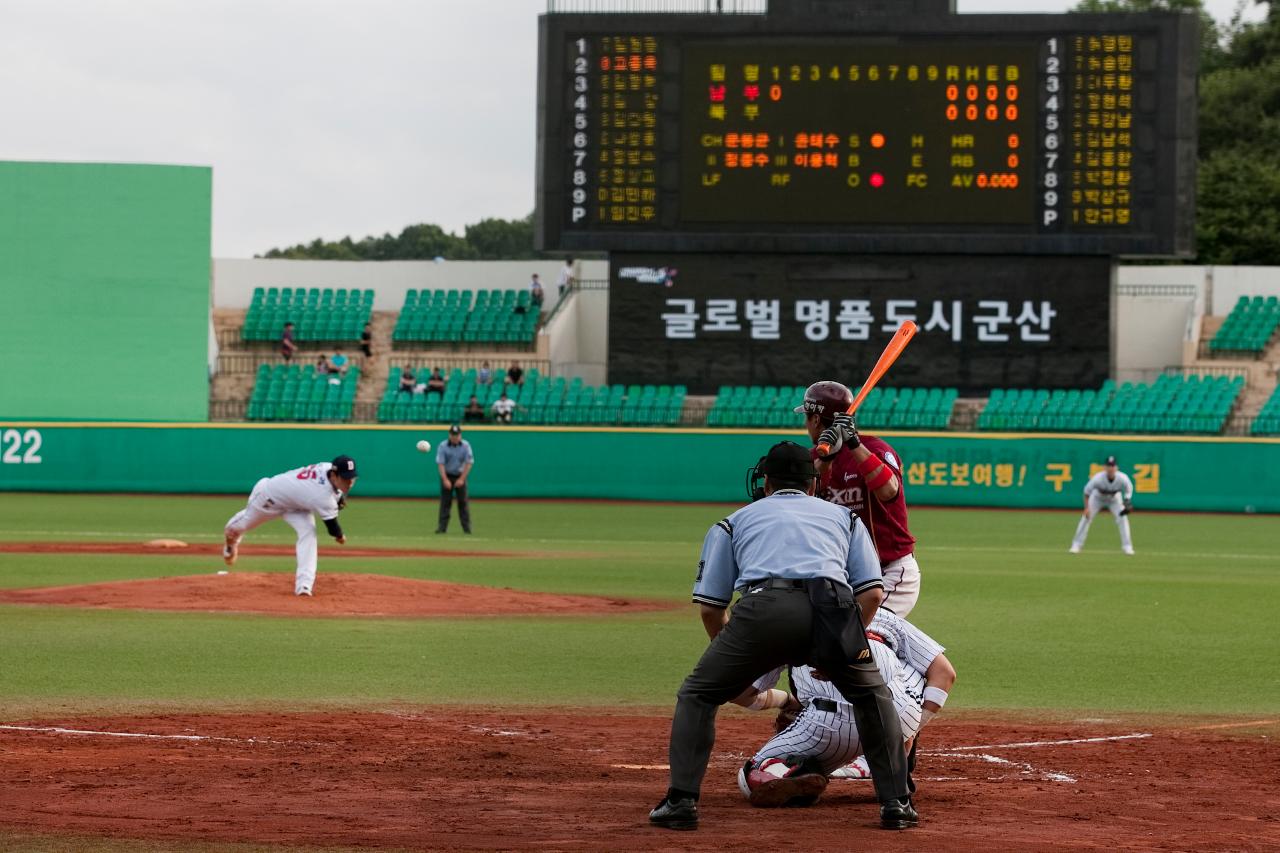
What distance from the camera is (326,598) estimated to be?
16422mm

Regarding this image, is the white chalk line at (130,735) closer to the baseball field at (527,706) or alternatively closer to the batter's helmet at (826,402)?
the baseball field at (527,706)

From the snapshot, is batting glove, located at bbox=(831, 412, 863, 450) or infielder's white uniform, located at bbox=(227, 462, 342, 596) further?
infielder's white uniform, located at bbox=(227, 462, 342, 596)

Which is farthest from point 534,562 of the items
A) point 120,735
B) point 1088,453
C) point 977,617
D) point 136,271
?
point 136,271

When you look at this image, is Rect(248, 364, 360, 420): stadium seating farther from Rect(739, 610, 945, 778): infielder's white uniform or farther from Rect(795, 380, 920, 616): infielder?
Rect(739, 610, 945, 778): infielder's white uniform

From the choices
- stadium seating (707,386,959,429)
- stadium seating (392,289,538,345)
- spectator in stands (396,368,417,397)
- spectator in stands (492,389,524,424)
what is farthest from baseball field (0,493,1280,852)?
stadium seating (392,289,538,345)

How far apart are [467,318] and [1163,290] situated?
63.9 ft

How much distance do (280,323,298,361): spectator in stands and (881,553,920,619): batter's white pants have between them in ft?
122

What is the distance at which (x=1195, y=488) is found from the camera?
3547 cm

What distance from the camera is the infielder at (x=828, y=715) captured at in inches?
294

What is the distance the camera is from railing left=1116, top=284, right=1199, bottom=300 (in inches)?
1790

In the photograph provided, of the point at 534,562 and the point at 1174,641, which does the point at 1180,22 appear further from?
the point at 1174,641

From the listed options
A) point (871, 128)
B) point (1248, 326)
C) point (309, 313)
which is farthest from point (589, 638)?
point (1248, 326)

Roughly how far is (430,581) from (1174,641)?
777 centimetres

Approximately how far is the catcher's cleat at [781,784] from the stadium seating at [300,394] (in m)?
32.6
